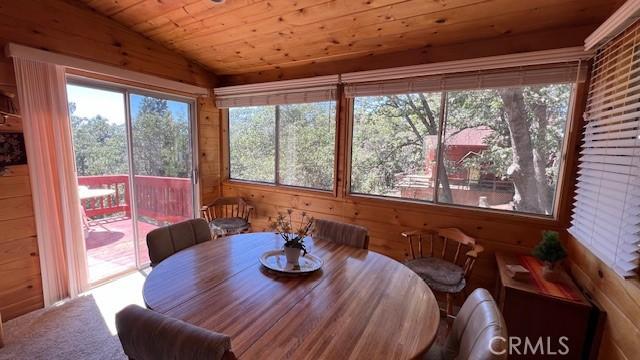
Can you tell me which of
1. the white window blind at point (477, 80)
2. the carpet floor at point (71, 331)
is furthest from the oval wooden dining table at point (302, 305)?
the white window blind at point (477, 80)

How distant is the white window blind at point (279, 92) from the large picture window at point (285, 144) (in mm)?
130

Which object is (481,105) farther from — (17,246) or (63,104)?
(17,246)

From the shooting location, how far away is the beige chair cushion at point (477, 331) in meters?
0.84

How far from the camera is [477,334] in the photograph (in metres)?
0.97

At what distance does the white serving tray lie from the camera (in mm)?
1456

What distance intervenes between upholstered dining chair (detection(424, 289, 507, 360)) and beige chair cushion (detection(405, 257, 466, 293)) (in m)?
0.79

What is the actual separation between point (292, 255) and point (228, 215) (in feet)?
8.28

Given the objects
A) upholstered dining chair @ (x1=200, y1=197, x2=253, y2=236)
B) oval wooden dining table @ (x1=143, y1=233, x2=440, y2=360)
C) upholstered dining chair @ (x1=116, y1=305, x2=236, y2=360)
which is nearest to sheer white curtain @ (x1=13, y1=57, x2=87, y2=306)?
upholstered dining chair @ (x1=200, y1=197, x2=253, y2=236)

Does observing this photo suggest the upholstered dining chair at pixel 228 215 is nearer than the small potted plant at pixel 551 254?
No

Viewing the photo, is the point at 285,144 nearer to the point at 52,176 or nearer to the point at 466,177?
the point at 466,177

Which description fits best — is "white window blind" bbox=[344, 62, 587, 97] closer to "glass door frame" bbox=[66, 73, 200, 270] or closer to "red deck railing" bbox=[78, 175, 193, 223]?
"glass door frame" bbox=[66, 73, 200, 270]

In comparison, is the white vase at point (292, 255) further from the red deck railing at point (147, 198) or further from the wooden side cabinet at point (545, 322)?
the red deck railing at point (147, 198)

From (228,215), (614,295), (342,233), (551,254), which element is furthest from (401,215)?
(228,215)

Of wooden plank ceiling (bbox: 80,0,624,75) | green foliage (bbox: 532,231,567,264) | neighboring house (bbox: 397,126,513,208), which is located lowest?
green foliage (bbox: 532,231,567,264)
